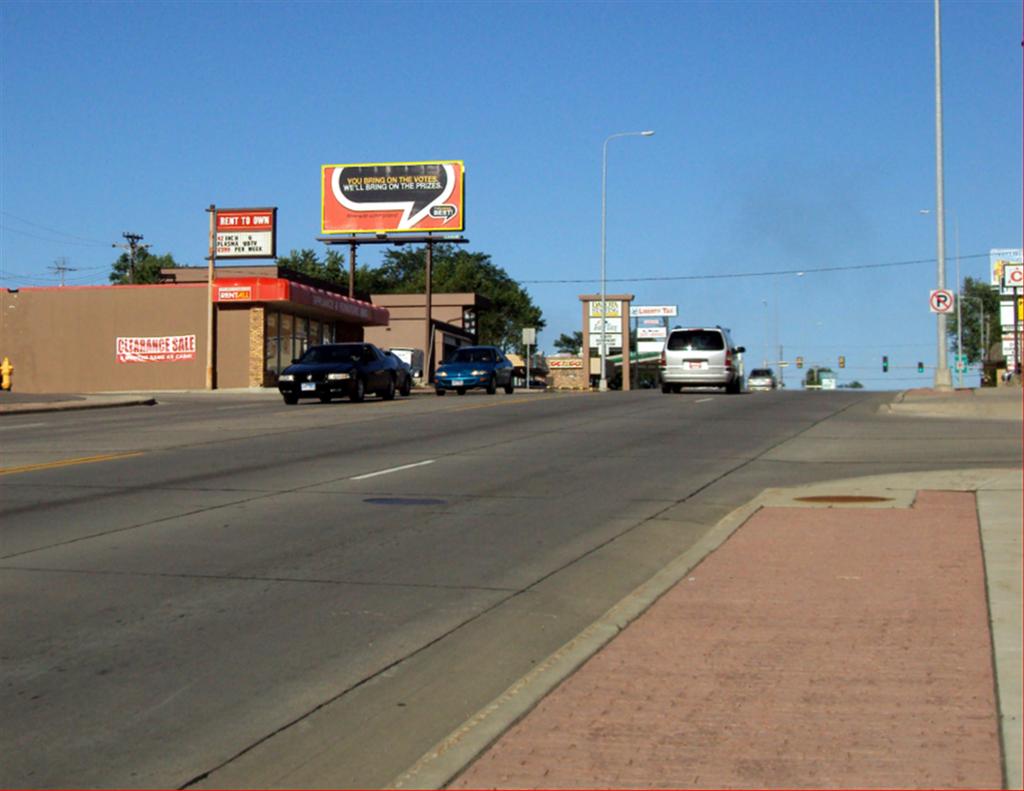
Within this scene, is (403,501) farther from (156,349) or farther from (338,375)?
(156,349)

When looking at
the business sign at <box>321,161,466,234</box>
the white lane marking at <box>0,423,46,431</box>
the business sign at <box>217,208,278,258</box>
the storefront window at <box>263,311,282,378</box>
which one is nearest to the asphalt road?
the white lane marking at <box>0,423,46,431</box>

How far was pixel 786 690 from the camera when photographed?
6.22m

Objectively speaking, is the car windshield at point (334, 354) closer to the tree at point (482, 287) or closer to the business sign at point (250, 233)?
the business sign at point (250, 233)

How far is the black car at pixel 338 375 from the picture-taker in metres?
32.8

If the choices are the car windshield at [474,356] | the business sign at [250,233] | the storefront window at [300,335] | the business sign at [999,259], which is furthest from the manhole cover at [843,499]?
the business sign at [999,259]

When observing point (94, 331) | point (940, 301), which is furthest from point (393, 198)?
point (940, 301)

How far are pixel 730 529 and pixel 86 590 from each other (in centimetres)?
521

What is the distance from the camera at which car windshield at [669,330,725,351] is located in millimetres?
37719

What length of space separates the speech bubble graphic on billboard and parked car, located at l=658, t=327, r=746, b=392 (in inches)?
1211

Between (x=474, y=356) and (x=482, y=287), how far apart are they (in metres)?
89.5

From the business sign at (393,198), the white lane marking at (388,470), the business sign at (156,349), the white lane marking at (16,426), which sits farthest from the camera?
the business sign at (393,198)

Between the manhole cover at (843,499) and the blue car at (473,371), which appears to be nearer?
the manhole cover at (843,499)

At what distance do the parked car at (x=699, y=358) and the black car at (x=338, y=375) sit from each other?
818 centimetres

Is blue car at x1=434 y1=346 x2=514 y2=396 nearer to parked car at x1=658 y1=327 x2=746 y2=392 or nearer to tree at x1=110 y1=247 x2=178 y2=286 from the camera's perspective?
parked car at x1=658 y1=327 x2=746 y2=392
